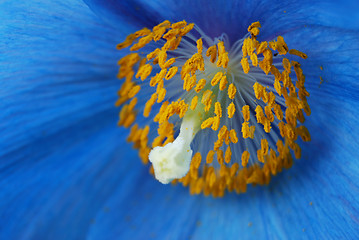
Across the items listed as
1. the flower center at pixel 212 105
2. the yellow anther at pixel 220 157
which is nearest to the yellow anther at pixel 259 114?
the flower center at pixel 212 105

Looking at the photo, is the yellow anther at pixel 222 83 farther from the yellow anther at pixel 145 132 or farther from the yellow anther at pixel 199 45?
the yellow anther at pixel 145 132

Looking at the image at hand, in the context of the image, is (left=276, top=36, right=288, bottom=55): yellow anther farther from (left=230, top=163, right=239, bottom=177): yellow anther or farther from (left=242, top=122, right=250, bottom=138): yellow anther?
(left=230, top=163, right=239, bottom=177): yellow anther

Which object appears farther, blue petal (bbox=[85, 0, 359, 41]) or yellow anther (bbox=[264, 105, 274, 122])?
yellow anther (bbox=[264, 105, 274, 122])

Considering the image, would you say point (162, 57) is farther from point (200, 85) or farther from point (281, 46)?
point (281, 46)

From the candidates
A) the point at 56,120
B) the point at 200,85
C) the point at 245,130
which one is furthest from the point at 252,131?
the point at 56,120

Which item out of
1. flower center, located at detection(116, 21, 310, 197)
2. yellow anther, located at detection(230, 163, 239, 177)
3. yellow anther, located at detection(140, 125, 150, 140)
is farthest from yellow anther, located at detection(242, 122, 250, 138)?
yellow anther, located at detection(140, 125, 150, 140)

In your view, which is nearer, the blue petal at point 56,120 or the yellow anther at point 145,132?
the blue petal at point 56,120

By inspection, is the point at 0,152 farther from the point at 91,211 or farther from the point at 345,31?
the point at 345,31
